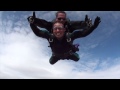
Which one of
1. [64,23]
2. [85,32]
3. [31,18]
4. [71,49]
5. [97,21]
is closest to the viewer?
[97,21]

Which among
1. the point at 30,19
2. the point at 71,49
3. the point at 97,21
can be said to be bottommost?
the point at 71,49

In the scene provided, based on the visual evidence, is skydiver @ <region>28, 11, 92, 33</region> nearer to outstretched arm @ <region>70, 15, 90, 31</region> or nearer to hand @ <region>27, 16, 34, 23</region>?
outstretched arm @ <region>70, 15, 90, 31</region>

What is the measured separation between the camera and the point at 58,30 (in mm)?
6371

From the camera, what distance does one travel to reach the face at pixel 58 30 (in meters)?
6.38

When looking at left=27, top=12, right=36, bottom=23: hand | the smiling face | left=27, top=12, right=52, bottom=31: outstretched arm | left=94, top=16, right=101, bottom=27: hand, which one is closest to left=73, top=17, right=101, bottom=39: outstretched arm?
left=94, top=16, right=101, bottom=27: hand

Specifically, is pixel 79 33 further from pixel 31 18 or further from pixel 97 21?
pixel 31 18

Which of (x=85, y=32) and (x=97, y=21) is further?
(x=85, y=32)

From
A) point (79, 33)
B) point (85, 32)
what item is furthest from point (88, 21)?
point (79, 33)
